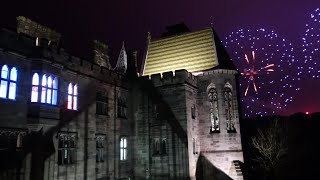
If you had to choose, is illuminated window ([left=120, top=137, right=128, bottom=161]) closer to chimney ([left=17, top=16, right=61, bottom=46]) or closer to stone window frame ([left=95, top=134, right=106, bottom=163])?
stone window frame ([left=95, top=134, right=106, bottom=163])

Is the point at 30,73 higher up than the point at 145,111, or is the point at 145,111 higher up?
the point at 30,73

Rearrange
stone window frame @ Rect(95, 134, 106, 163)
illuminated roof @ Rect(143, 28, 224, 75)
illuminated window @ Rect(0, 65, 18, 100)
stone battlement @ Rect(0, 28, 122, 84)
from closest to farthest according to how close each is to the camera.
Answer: illuminated window @ Rect(0, 65, 18, 100) < stone battlement @ Rect(0, 28, 122, 84) < stone window frame @ Rect(95, 134, 106, 163) < illuminated roof @ Rect(143, 28, 224, 75)

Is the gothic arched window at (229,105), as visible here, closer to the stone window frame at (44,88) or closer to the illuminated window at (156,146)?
the illuminated window at (156,146)

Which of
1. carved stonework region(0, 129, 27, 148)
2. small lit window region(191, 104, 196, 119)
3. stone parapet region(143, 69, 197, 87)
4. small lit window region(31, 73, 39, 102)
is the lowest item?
carved stonework region(0, 129, 27, 148)

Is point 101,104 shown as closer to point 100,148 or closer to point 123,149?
point 100,148

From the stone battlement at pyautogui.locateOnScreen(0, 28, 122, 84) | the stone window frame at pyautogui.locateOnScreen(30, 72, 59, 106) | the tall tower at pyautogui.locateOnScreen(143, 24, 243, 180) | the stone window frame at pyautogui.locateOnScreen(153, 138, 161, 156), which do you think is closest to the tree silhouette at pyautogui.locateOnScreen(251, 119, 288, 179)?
the tall tower at pyautogui.locateOnScreen(143, 24, 243, 180)

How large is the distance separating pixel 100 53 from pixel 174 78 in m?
8.75

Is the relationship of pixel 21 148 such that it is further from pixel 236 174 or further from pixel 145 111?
pixel 236 174

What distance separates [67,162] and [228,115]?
1317cm

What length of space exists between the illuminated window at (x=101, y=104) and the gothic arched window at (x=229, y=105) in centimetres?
985

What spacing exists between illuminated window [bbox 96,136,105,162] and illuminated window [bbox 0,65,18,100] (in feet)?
22.9

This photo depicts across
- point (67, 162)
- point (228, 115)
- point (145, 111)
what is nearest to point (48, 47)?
point (67, 162)

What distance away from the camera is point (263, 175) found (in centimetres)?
2409

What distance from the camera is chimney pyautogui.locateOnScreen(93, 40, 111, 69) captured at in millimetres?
26453
